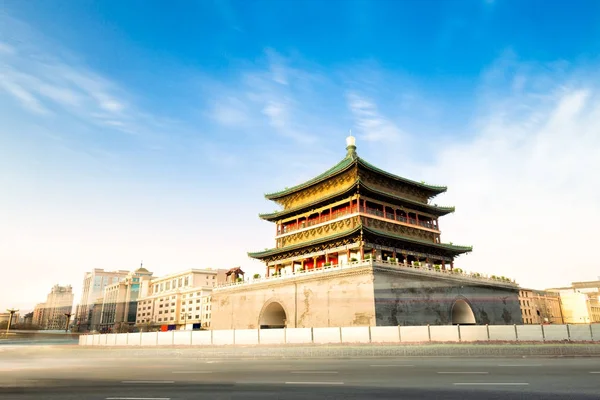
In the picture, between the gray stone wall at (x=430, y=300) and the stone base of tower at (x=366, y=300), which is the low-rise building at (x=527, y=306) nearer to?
the stone base of tower at (x=366, y=300)

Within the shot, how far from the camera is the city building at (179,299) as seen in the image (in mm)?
95312

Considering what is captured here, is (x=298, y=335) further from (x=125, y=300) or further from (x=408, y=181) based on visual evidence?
(x=125, y=300)

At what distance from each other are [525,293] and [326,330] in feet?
249

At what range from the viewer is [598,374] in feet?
37.4

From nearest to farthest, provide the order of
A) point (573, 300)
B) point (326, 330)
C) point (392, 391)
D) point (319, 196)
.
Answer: point (392, 391) < point (326, 330) < point (319, 196) < point (573, 300)

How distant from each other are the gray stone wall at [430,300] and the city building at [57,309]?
182 m

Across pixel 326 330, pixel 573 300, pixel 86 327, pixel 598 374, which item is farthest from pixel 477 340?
pixel 86 327

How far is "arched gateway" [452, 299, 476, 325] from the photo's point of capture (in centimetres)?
3867

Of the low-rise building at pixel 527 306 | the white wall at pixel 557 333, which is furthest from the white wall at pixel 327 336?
the low-rise building at pixel 527 306

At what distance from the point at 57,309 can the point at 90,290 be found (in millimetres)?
42850

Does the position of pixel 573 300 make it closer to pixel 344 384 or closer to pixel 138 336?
pixel 138 336

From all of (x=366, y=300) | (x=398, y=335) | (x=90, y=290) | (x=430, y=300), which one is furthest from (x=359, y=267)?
(x=90, y=290)

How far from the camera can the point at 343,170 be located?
40125 mm

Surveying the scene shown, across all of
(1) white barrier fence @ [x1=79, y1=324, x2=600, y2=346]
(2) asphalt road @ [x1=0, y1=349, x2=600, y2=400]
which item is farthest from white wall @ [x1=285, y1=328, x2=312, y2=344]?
(2) asphalt road @ [x1=0, y1=349, x2=600, y2=400]
